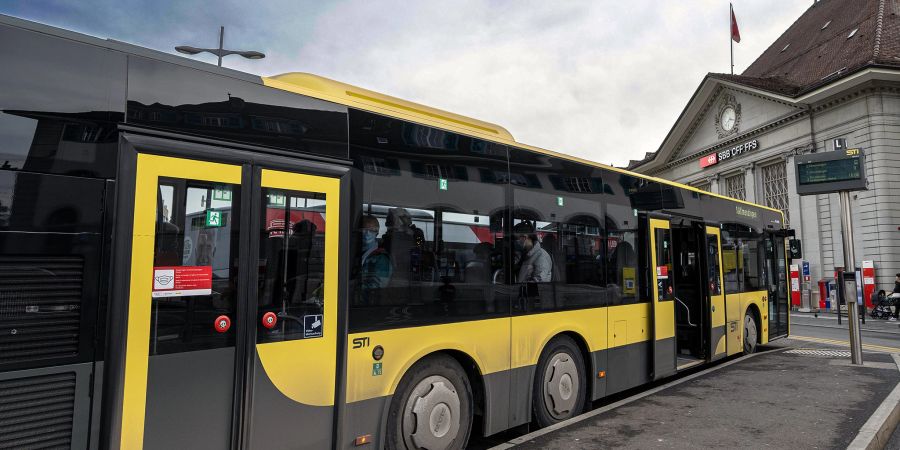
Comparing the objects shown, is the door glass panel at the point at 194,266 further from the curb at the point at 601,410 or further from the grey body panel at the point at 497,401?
the curb at the point at 601,410

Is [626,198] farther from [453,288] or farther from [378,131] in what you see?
[378,131]

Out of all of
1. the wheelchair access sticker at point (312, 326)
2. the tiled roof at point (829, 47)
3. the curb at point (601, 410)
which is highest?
the tiled roof at point (829, 47)

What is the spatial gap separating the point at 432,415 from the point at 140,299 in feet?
8.17

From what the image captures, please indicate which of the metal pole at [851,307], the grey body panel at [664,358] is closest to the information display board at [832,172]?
the metal pole at [851,307]

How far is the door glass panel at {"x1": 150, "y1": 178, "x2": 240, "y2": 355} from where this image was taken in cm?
314

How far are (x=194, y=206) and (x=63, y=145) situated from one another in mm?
722

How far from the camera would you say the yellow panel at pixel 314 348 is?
141 inches

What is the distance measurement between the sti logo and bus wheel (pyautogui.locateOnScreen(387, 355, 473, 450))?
38.4 m

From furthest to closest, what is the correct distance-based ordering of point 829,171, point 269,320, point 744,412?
1. point 829,171
2. point 744,412
3. point 269,320

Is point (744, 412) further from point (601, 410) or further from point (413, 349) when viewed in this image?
point (413, 349)

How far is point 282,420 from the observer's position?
11.8ft

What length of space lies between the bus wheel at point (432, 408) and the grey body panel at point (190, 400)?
1.39m

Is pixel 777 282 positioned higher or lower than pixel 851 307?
higher

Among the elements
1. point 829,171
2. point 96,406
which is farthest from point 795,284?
point 96,406
